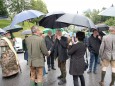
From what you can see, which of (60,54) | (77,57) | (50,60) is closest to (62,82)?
(60,54)

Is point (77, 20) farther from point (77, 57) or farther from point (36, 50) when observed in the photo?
point (36, 50)

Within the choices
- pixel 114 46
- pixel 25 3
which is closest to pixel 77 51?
pixel 114 46

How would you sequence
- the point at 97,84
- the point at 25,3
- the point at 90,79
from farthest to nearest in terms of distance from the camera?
the point at 25,3
the point at 90,79
the point at 97,84

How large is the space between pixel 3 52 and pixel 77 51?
12.8 ft

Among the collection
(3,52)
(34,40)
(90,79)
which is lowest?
(90,79)

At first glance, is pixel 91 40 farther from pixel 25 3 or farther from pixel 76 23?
pixel 25 3

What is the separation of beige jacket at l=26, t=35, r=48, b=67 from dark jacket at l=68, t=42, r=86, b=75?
77 cm

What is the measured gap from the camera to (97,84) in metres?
9.01

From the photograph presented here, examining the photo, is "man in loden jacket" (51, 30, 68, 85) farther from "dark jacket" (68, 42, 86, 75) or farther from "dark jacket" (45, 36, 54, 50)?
"dark jacket" (45, 36, 54, 50)

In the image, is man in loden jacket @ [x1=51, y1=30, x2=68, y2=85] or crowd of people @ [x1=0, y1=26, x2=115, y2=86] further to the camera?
man in loden jacket @ [x1=51, y1=30, x2=68, y2=85]

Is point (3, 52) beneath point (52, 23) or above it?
beneath

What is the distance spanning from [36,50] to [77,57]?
3.66 feet

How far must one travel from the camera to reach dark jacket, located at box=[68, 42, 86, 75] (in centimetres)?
727

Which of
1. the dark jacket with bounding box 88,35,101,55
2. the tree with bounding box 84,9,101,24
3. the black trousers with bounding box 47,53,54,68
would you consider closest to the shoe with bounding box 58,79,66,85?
the dark jacket with bounding box 88,35,101,55
